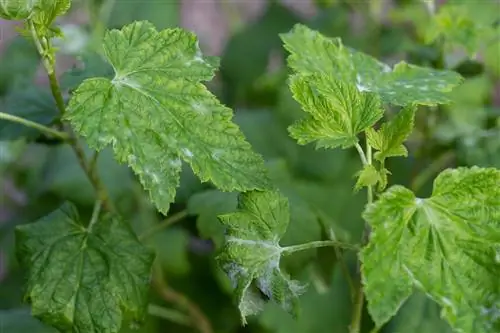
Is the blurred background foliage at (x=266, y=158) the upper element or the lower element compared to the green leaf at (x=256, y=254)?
lower

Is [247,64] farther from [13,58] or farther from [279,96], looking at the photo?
[13,58]

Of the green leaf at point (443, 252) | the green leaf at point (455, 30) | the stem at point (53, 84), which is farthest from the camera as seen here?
the green leaf at point (455, 30)

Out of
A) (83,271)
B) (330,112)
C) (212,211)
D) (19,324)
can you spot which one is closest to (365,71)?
(330,112)

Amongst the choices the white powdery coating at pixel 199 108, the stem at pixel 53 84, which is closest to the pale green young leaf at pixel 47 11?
the stem at pixel 53 84

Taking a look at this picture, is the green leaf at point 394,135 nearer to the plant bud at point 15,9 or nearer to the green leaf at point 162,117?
the green leaf at point 162,117

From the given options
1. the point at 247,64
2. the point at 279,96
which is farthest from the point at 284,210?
the point at 247,64
